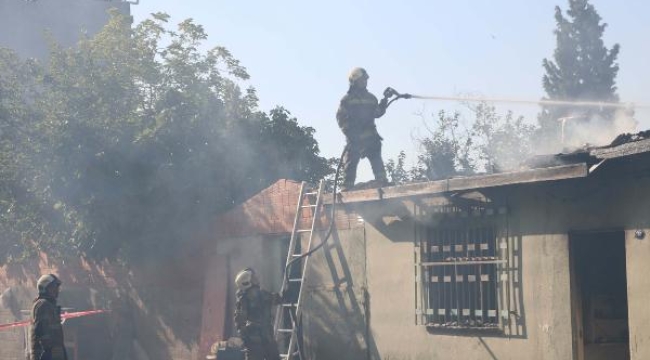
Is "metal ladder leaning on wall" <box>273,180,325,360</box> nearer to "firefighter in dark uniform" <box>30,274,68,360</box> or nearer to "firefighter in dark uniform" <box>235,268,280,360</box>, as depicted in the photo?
"firefighter in dark uniform" <box>235,268,280,360</box>

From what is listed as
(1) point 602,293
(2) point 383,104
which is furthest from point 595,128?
(2) point 383,104

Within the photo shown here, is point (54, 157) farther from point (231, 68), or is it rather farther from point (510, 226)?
point (510, 226)

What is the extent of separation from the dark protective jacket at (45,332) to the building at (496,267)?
364cm

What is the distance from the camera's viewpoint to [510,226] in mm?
9336

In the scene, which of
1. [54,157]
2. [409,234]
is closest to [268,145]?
[54,157]

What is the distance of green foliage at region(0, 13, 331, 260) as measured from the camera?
14609mm

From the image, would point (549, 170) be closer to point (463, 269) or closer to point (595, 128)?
point (463, 269)

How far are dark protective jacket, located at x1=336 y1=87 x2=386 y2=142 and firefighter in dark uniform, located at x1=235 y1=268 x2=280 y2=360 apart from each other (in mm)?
2441

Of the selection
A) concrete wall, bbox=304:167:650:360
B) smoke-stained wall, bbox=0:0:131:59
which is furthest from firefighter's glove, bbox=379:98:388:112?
smoke-stained wall, bbox=0:0:131:59

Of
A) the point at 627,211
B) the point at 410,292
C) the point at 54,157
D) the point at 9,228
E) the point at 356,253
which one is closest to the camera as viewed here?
the point at 627,211

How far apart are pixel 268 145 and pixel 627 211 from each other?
32.4 feet

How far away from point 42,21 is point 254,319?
2054 centimetres

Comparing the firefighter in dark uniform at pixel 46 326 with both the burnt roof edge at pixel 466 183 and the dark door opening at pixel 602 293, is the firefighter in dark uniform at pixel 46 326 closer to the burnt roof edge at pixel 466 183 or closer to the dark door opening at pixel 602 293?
the burnt roof edge at pixel 466 183

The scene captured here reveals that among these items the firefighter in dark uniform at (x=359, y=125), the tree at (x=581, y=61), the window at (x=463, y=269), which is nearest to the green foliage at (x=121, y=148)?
the firefighter in dark uniform at (x=359, y=125)
